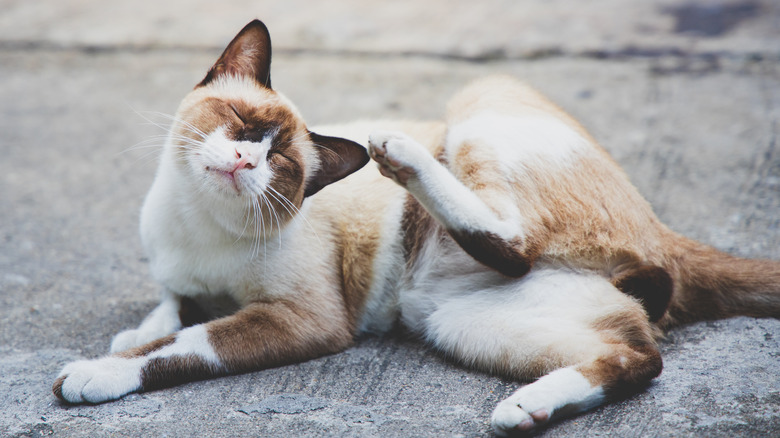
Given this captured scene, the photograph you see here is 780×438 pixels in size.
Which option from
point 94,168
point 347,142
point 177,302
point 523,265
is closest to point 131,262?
point 177,302

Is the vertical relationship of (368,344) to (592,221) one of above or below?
below

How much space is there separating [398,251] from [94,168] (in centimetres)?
248

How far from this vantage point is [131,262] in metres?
3.46

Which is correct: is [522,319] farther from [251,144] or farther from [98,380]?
[98,380]

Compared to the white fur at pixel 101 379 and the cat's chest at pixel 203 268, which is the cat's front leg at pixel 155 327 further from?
the white fur at pixel 101 379

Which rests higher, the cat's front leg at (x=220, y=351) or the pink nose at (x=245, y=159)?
the pink nose at (x=245, y=159)

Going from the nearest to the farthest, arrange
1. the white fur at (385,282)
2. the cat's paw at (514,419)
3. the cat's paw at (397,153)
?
1. the cat's paw at (514,419)
2. the cat's paw at (397,153)
3. the white fur at (385,282)

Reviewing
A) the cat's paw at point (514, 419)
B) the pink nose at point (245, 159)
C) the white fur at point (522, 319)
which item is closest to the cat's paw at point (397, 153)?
the pink nose at point (245, 159)

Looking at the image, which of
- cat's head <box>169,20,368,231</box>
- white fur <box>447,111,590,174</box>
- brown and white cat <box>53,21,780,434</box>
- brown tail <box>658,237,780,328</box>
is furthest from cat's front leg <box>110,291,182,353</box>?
brown tail <box>658,237,780,328</box>

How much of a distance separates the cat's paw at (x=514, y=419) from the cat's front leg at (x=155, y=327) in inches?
51.4

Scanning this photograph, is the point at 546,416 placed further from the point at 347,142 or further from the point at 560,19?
the point at 560,19

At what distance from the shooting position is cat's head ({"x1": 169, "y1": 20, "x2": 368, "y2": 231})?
237 cm

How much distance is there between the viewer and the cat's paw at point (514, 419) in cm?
203

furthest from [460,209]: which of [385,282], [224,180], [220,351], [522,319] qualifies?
[220,351]
